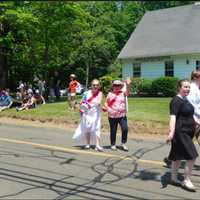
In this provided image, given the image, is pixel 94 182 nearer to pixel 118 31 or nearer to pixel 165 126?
pixel 165 126

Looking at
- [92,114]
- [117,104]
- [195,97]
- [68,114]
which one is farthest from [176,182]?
[68,114]

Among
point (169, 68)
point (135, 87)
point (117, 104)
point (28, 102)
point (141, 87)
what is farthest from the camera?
point (169, 68)

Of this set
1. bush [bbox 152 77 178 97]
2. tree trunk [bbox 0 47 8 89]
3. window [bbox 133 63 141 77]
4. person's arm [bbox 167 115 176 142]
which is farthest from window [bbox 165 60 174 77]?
person's arm [bbox 167 115 176 142]

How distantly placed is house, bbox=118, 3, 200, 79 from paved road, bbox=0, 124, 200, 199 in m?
20.3

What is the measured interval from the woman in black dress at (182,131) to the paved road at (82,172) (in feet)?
1.50

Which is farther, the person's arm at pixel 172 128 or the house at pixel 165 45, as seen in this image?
the house at pixel 165 45

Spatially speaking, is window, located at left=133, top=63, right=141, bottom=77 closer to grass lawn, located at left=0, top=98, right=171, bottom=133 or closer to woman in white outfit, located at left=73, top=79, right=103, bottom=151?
grass lawn, located at left=0, top=98, right=171, bottom=133

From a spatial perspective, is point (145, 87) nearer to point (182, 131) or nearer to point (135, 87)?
point (135, 87)

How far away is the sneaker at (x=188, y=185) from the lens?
8.18 m

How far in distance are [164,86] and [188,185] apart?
75.1 ft

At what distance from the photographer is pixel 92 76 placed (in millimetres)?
53281

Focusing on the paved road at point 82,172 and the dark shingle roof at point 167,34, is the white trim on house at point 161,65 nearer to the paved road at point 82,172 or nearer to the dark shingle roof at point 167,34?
the dark shingle roof at point 167,34

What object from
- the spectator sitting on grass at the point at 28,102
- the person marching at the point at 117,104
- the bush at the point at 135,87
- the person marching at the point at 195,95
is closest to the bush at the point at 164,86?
the bush at the point at 135,87

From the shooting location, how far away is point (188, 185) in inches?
324
